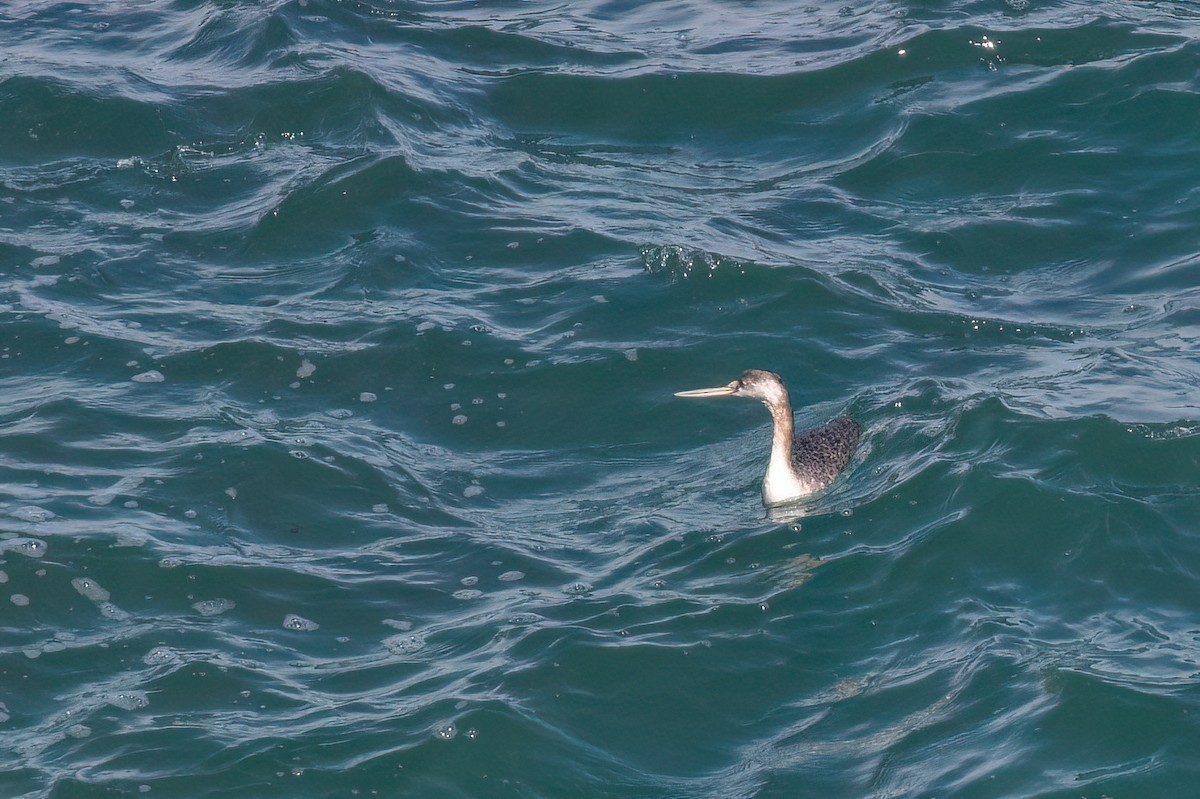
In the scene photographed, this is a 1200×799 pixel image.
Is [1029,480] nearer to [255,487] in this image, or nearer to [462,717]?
[462,717]

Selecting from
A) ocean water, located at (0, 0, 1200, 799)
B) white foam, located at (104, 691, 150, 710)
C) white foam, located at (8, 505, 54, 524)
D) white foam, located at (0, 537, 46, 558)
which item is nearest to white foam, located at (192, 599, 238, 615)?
ocean water, located at (0, 0, 1200, 799)

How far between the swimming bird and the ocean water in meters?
0.18

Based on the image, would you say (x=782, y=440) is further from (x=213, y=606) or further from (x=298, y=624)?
(x=213, y=606)

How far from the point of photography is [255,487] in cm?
945

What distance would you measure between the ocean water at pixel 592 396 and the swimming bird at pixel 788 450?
0.59 ft

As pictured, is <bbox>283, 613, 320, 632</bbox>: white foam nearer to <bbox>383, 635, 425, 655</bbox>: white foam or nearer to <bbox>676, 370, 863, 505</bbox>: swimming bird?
<bbox>383, 635, 425, 655</bbox>: white foam

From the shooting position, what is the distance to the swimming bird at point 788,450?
9.27m

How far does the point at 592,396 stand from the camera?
35.1 ft

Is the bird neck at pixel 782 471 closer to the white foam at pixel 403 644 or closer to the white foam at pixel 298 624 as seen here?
the white foam at pixel 403 644

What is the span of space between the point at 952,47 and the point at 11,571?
11025 millimetres

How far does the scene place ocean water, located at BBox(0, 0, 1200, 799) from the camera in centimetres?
718

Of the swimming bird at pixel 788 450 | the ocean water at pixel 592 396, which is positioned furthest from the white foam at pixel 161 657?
the swimming bird at pixel 788 450

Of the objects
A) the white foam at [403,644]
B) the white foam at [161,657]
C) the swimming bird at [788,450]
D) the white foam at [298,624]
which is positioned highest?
the swimming bird at [788,450]

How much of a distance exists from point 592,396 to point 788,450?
6.30ft
